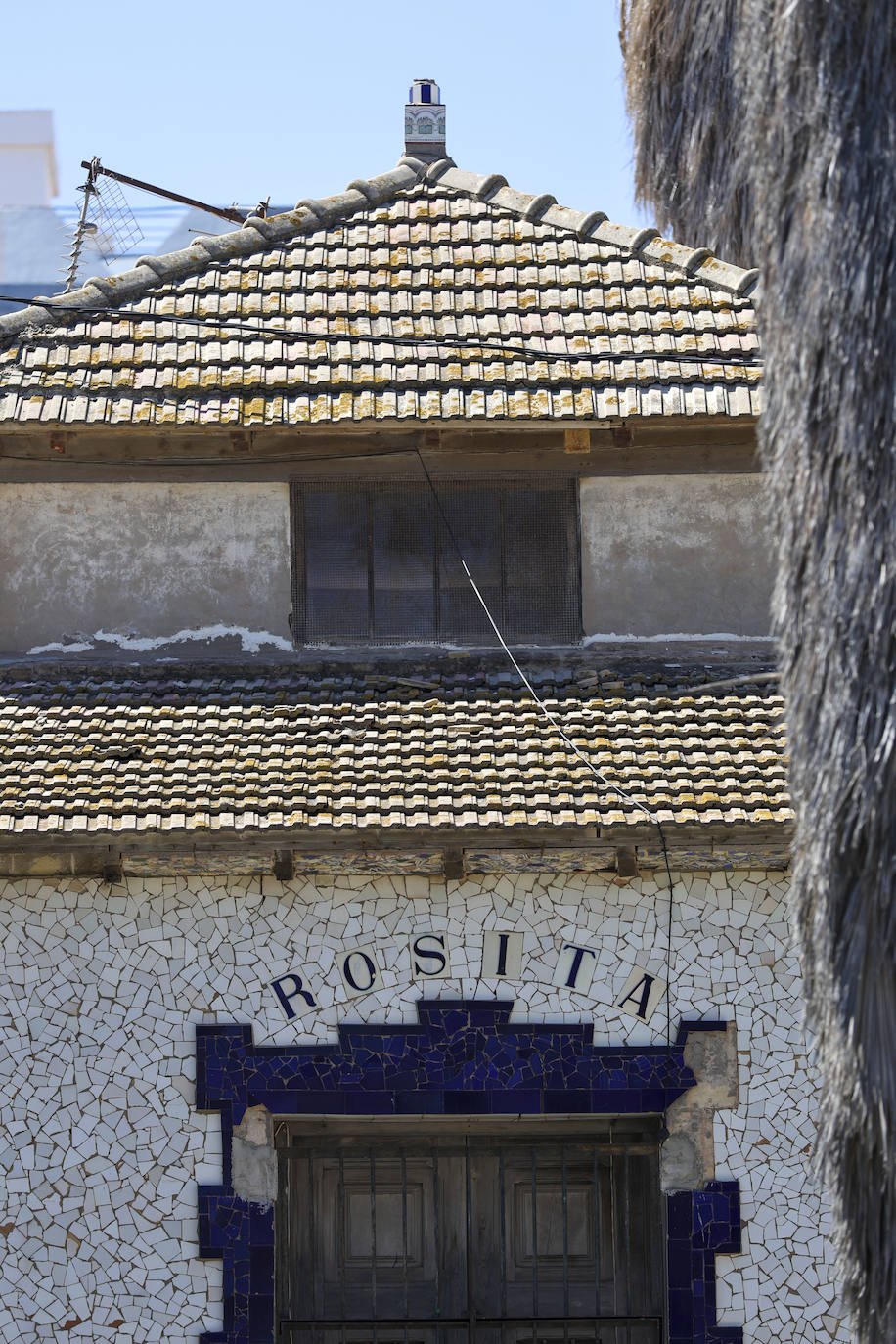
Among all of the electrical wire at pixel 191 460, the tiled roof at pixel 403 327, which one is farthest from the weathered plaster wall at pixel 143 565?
the tiled roof at pixel 403 327

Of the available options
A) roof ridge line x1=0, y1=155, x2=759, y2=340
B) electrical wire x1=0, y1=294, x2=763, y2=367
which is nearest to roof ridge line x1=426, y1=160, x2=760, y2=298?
roof ridge line x1=0, y1=155, x2=759, y2=340

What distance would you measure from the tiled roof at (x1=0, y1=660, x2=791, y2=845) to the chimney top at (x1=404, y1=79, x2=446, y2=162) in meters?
4.17

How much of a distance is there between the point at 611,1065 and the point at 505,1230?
1108 mm

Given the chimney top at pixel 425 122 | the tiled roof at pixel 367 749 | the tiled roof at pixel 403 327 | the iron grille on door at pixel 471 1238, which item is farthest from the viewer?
the chimney top at pixel 425 122

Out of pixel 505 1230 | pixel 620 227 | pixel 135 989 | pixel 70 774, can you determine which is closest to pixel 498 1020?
pixel 505 1230

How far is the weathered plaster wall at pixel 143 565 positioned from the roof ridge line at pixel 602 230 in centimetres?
280

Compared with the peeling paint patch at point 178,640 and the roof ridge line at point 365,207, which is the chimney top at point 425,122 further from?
the peeling paint patch at point 178,640

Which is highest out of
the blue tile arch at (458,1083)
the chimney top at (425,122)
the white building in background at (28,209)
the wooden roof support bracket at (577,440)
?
the white building in background at (28,209)

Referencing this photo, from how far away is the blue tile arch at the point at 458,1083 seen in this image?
25.4ft

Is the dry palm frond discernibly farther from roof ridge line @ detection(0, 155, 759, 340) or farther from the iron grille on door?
roof ridge line @ detection(0, 155, 759, 340)

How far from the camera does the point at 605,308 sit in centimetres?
966

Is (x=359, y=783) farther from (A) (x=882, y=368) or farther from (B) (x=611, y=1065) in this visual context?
(A) (x=882, y=368)

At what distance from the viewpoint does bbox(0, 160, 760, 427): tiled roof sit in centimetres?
890

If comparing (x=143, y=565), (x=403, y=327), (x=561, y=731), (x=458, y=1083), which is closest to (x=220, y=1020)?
(x=458, y=1083)
